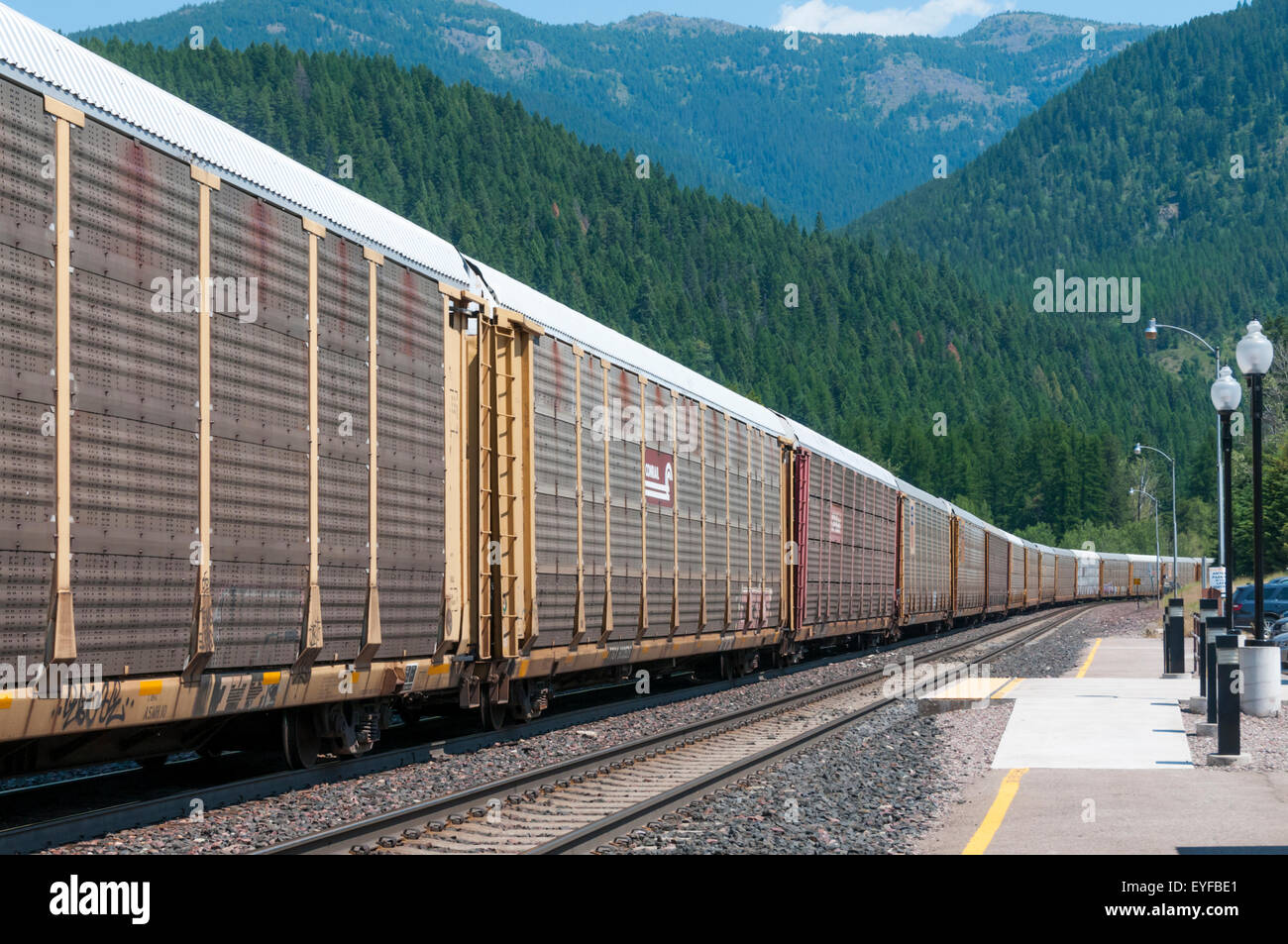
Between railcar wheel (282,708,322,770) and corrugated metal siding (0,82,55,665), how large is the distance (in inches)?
154

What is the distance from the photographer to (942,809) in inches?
416

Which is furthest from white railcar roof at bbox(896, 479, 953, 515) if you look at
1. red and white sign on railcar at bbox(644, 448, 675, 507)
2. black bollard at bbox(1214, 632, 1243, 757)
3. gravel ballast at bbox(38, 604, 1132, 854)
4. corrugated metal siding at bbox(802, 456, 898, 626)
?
black bollard at bbox(1214, 632, 1243, 757)

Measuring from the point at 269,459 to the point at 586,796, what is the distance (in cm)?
372

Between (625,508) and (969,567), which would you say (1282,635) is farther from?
(969,567)

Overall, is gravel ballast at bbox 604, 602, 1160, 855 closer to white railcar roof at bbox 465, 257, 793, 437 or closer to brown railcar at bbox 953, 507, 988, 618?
white railcar roof at bbox 465, 257, 793, 437

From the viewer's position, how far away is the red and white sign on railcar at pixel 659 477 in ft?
57.1

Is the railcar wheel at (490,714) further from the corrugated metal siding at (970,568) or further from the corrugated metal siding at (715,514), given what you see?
the corrugated metal siding at (970,568)

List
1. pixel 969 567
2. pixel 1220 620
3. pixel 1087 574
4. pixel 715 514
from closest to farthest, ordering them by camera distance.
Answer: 1. pixel 715 514
2. pixel 1220 620
3. pixel 969 567
4. pixel 1087 574

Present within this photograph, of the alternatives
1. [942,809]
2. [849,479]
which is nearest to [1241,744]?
[942,809]

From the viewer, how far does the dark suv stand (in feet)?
111

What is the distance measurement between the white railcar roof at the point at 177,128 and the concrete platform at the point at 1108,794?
6.34m

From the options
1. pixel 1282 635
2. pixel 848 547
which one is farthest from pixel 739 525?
pixel 1282 635

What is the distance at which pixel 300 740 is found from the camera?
35.9 ft
